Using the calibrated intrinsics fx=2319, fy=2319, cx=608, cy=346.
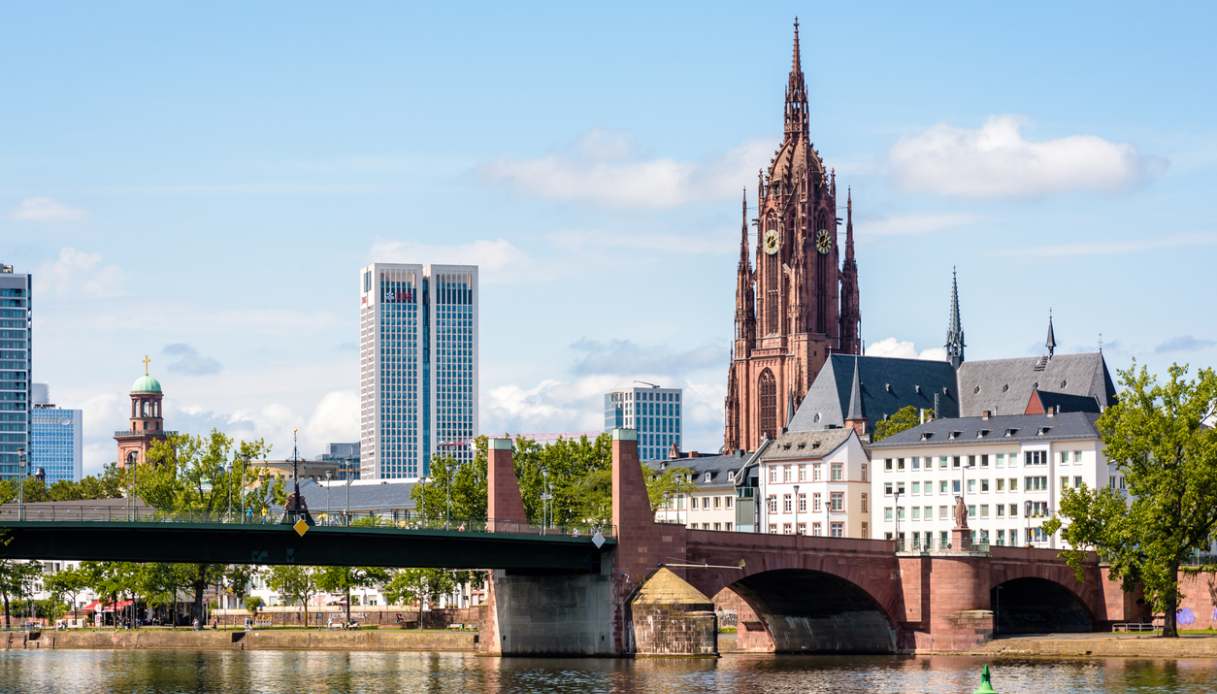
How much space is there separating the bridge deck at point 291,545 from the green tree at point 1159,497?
2805 cm

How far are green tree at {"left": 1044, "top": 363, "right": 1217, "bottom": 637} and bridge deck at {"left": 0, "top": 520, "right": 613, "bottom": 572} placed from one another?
28052 mm

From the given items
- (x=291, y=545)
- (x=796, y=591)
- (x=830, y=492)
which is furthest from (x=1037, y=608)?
(x=291, y=545)

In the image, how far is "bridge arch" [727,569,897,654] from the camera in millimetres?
134750

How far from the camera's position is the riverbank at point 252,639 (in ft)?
487

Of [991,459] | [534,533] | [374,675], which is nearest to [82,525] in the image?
[374,675]

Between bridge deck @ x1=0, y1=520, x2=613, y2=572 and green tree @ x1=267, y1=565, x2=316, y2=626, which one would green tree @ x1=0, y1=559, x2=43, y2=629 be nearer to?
green tree @ x1=267, y1=565, x2=316, y2=626

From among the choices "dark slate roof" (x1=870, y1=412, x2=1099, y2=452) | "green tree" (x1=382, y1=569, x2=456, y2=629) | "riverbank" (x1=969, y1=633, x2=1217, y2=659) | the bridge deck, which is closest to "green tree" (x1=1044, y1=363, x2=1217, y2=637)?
"riverbank" (x1=969, y1=633, x2=1217, y2=659)

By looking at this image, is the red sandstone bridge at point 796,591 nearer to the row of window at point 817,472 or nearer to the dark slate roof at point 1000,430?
the dark slate roof at point 1000,430

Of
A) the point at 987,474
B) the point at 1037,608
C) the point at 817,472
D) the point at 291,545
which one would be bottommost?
the point at 1037,608

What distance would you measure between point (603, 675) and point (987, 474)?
80.1 metres

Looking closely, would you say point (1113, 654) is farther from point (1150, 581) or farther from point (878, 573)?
point (878, 573)

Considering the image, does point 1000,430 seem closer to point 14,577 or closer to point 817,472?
point 817,472

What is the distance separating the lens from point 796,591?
138500 millimetres

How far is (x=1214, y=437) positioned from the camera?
12862 centimetres
